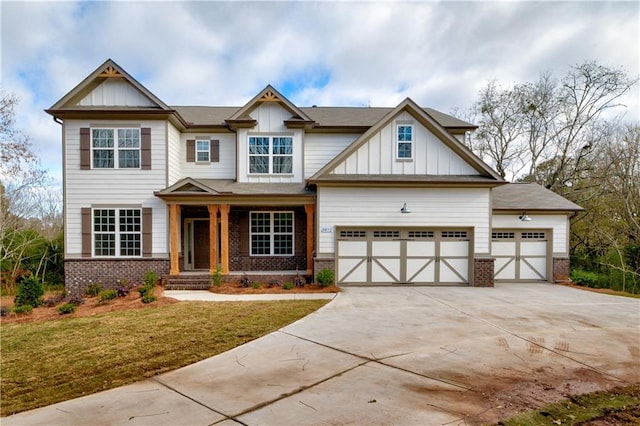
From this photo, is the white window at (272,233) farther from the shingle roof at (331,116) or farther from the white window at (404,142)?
the white window at (404,142)

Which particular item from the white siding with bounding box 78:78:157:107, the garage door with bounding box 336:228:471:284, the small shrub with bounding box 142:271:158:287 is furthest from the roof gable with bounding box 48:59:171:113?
the garage door with bounding box 336:228:471:284

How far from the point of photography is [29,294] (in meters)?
10.5

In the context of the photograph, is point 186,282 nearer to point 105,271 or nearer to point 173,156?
point 105,271

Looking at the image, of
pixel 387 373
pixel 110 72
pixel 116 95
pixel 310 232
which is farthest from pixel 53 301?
pixel 387 373

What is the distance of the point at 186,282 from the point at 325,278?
5199 mm

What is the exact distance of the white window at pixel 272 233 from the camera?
15.0m

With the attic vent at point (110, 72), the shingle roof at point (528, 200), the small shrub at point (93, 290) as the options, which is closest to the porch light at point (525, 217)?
the shingle roof at point (528, 200)

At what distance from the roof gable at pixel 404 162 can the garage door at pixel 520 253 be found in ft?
10.6

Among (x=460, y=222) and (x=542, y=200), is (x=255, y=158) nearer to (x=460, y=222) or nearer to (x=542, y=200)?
(x=460, y=222)

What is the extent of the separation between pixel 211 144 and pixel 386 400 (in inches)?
519

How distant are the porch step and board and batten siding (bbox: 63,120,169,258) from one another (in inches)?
44.0

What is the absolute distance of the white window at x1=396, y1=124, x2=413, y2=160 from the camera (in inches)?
515

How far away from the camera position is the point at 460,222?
13023 mm

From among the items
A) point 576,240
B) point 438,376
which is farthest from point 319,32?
point 576,240
